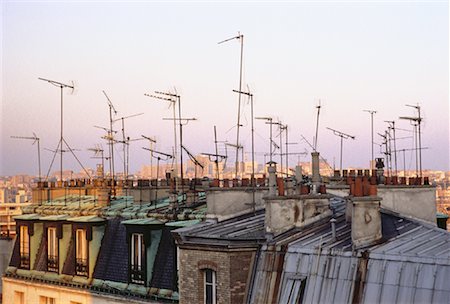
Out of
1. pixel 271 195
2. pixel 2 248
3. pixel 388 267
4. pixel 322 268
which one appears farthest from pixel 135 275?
pixel 2 248

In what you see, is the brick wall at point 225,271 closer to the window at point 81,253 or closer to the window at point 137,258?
the window at point 137,258

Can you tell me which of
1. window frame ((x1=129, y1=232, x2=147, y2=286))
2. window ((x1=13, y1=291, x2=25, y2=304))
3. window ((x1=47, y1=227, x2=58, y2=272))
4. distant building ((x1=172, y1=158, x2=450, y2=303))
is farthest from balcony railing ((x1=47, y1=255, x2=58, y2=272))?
distant building ((x1=172, y1=158, x2=450, y2=303))

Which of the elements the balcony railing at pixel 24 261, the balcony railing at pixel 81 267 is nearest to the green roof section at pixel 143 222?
the balcony railing at pixel 81 267

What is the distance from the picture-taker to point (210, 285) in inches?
733

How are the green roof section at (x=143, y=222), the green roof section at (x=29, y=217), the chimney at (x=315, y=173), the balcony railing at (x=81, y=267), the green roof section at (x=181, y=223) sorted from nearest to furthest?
the chimney at (x=315, y=173) < the green roof section at (x=181, y=223) < the green roof section at (x=143, y=222) < the balcony railing at (x=81, y=267) < the green roof section at (x=29, y=217)

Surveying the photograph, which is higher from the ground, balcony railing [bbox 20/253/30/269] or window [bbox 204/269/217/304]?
window [bbox 204/269/217/304]

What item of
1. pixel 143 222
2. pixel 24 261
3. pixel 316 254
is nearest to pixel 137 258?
pixel 143 222

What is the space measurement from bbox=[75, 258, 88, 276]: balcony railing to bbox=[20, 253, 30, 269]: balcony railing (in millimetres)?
3445

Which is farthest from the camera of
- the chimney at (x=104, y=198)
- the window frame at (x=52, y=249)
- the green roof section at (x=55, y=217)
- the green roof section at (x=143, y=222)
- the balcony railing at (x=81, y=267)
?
the chimney at (x=104, y=198)

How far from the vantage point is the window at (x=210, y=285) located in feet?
60.5

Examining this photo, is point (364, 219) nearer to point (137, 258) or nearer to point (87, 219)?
point (137, 258)

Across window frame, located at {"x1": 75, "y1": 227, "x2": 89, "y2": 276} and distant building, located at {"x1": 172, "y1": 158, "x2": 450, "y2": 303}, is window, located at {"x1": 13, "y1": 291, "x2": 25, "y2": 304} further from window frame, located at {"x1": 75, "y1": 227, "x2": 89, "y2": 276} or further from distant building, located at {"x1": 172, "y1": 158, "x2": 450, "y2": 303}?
distant building, located at {"x1": 172, "y1": 158, "x2": 450, "y2": 303}

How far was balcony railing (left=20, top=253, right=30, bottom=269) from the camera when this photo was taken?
29109 mm

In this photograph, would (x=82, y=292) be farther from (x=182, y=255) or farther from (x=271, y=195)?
(x=271, y=195)
